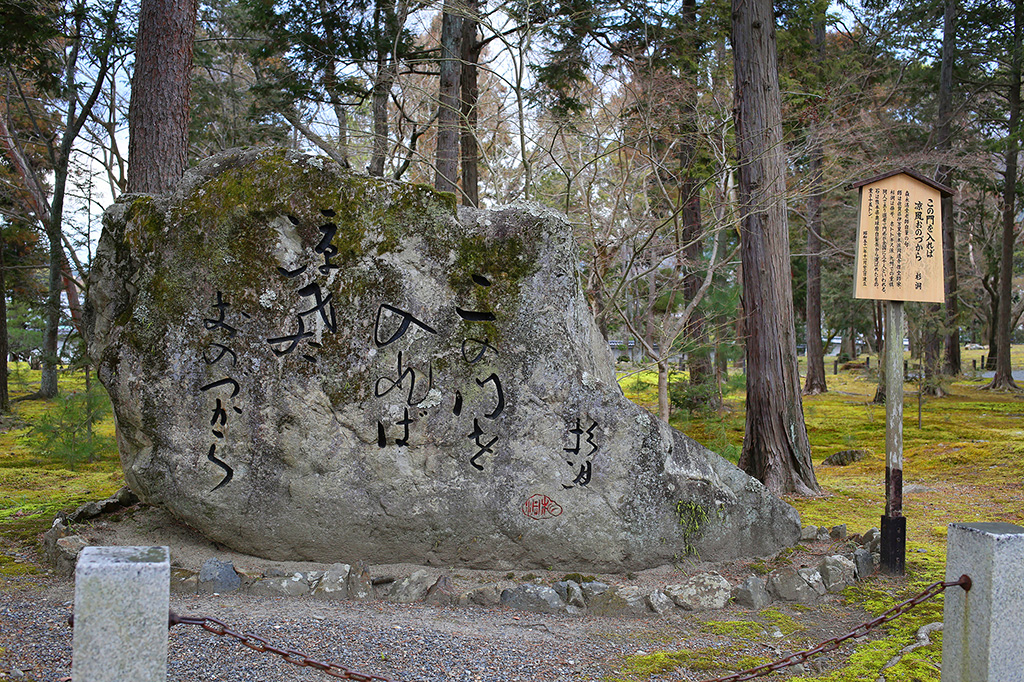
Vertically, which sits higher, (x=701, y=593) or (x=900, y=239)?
(x=900, y=239)

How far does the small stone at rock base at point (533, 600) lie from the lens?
4496mm

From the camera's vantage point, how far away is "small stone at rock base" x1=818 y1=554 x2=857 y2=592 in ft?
15.6

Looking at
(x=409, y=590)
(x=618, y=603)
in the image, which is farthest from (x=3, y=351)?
(x=618, y=603)

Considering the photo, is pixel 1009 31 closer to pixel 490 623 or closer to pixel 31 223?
pixel 490 623

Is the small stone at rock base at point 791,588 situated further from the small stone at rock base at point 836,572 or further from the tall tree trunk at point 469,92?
the tall tree trunk at point 469,92

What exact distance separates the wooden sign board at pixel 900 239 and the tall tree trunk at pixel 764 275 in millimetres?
2486

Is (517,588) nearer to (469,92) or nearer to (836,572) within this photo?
(836,572)

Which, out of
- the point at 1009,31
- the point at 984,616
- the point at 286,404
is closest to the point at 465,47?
the point at 286,404

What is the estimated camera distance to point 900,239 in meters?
5.07

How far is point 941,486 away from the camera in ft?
27.5

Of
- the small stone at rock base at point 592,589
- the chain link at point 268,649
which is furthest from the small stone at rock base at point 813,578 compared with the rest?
the chain link at point 268,649

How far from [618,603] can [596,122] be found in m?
6.01

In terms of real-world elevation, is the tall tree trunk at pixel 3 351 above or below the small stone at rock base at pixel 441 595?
above

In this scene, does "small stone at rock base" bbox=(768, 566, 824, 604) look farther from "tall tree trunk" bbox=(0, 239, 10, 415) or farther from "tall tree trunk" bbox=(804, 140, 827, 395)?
"tall tree trunk" bbox=(804, 140, 827, 395)
